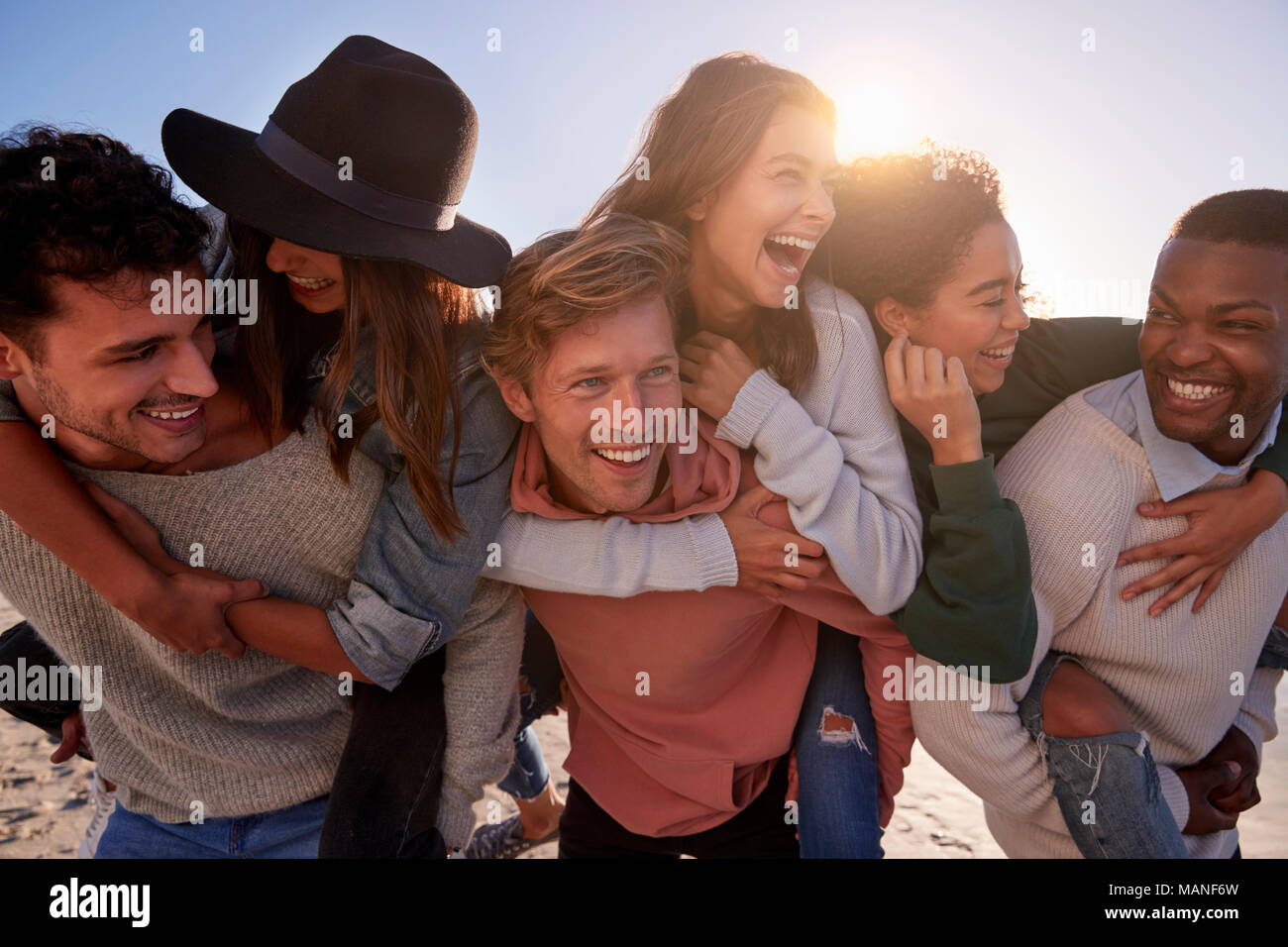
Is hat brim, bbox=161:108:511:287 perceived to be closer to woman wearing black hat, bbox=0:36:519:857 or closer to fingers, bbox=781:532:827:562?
woman wearing black hat, bbox=0:36:519:857

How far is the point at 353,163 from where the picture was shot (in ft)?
6.69

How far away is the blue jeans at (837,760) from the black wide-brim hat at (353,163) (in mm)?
1702

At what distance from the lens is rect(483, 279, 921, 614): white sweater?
2078mm

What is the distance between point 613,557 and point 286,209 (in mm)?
1323

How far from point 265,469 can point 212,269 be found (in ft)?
2.82

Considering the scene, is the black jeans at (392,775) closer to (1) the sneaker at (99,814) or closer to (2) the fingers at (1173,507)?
(1) the sneaker at (99,814)

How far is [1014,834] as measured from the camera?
8.40 feet

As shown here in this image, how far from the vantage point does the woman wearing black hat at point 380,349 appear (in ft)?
6.69

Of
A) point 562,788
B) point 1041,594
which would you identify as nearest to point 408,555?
point 1041,594

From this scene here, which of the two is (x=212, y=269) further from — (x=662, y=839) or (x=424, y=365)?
(x=662, y=839)

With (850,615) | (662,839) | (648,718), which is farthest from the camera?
(662,839)

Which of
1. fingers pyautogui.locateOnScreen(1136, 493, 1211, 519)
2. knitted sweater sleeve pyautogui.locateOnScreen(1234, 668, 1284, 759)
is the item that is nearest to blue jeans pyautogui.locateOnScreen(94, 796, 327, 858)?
fingers pyautogui.locateOnScreen(1136, 493, 1211, 519)

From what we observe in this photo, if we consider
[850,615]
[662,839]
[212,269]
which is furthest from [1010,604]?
[212,269]

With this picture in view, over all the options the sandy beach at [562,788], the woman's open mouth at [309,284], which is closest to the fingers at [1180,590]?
the woman's open mouth at [309,284]
